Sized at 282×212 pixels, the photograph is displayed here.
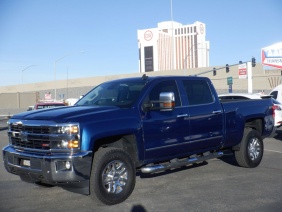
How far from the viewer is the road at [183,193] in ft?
17.9

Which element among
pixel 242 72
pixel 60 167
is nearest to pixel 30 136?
pixel 60 167

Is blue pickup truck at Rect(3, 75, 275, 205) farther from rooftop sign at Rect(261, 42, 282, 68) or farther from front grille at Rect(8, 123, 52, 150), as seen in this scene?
rooftop sign at Rect(261, 42, 282, 68)

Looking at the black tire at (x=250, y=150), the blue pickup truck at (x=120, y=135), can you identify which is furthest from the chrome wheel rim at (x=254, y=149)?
the blue pickup truck at (x=120, y=135)

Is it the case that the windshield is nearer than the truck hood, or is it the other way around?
the truck hood

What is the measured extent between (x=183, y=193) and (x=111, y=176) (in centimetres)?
135

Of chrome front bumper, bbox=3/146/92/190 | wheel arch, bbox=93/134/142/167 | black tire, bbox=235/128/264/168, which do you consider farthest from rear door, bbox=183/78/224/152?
chrome front bumper, bbox=3/146/92/190

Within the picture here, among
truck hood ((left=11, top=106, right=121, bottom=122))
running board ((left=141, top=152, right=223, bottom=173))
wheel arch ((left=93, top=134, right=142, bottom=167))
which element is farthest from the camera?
running board ((left=141, top=152, right=223, bottom=173))

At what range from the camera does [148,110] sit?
6.02 meters

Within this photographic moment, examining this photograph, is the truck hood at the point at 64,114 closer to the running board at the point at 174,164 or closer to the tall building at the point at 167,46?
the running board at the point at 174,164

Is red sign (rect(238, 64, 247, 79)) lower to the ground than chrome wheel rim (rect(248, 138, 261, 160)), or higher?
higher

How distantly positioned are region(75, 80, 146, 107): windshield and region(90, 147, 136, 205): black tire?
89 cm

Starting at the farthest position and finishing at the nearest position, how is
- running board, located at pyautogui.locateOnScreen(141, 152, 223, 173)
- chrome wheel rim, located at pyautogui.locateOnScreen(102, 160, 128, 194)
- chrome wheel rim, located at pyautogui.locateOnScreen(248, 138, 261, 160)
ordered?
chrome wheel rim, located at pyautogui.locateOnScreen(248, 138, 261, 160) < running board, located at pyautogui.locateOnScreen(141, 152, 223, 173) < chrome wheel rim, located at pyautogui.locateOnScreen(102, 160, 128, 194)

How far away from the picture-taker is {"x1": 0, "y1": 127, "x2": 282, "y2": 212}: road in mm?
5461

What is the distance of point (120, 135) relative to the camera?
5.73 meters
